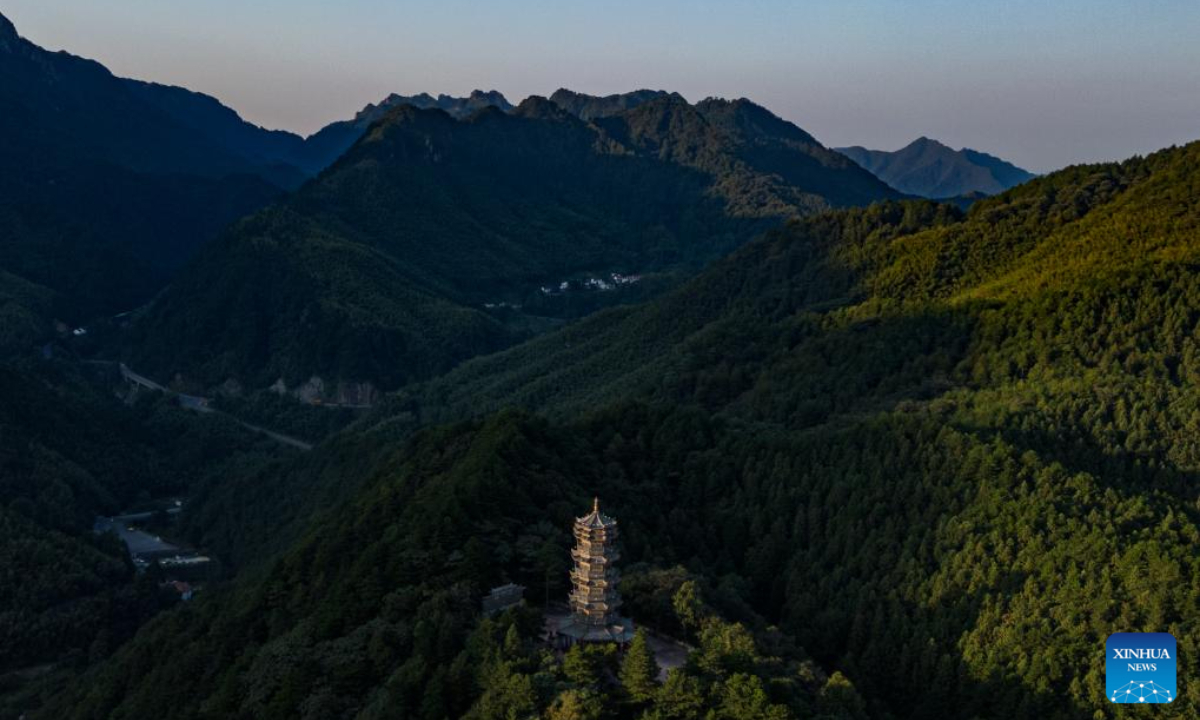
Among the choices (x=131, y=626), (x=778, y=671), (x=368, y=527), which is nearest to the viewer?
(x=778, y=671)

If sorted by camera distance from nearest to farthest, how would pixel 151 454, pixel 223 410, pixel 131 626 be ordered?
pixel 131 626, pixel 151 454, pixel 223 410

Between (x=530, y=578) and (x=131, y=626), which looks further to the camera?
(x=131, y=626)

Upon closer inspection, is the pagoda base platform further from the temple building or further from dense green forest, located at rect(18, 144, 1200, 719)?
dense green forest, located at rect(18, 144, 1200, 719)

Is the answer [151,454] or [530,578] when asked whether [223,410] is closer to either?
[151,454]

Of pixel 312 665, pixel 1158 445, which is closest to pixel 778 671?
pixel 312 665

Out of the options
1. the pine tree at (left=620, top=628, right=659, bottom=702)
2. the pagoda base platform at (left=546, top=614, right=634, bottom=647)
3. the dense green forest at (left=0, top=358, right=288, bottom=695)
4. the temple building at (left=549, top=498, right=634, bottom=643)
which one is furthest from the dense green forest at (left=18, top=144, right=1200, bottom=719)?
the dense green forest at (left=0, top=358, right=288, bottom=695)

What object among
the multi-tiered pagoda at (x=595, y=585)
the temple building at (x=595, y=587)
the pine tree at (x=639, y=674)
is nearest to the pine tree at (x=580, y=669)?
the pine tree at (x=639, y=674)

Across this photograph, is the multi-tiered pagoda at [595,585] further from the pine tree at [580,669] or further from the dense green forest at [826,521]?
the pine tree at [580,669]
